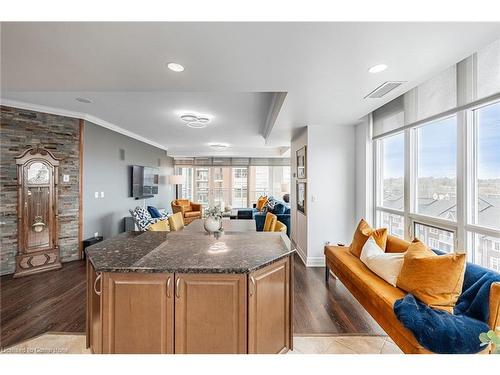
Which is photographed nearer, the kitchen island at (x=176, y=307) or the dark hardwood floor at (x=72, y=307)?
the kitchen island at (x=176, y=307)

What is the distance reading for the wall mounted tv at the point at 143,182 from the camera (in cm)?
596

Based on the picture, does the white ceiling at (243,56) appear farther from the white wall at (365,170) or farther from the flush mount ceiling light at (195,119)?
the flush mount ceiling light at (195,119)

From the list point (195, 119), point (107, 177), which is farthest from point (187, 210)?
point (195, 119)

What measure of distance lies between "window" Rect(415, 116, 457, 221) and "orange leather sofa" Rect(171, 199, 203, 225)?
6.19 metres

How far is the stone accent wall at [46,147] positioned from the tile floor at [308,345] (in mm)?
2236

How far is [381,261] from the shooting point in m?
2.26

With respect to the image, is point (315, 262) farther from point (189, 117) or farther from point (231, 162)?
point (231, 162)

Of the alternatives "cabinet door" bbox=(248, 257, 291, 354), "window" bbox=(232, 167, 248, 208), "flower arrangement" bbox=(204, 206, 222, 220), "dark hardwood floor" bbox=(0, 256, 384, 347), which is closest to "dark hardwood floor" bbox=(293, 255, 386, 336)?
"dark hardwood floor" bbox=(0, 256, 384, 347)

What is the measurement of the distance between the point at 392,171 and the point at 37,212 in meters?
5.40

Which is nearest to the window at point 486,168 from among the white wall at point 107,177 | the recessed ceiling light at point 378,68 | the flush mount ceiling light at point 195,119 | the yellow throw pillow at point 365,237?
the yellow throw pillow at point 365,237

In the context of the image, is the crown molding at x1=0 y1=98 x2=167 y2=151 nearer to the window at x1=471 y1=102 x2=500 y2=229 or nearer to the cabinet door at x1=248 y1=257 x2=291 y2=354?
the cabinet door at x1=248 y1=257 x2=291 y2=354

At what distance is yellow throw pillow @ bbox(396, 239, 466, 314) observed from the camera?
64.2 inches
